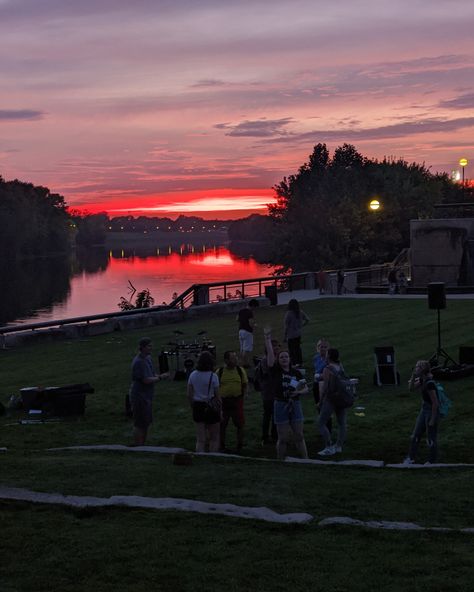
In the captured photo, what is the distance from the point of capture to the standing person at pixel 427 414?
545 inches

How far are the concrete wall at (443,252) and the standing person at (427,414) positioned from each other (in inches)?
1515

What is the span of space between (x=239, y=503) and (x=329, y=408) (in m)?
4.45

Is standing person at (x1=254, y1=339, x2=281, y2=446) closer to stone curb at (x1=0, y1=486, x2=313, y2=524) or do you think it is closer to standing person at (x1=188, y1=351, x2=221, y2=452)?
standing person at (x1=188, y1=351, x2=221, y2=452)

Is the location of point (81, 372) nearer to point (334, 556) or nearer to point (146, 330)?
point (146, 330)

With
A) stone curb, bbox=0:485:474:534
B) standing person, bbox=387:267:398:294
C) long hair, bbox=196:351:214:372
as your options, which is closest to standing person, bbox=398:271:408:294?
standing person, bbox=387:267:398:294

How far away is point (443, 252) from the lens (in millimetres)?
52031

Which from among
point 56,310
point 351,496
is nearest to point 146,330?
point 351,496

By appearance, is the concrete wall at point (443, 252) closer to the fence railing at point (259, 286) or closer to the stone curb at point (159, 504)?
the fence railing at point (259, 286)

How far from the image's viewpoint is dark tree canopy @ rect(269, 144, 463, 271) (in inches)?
3054

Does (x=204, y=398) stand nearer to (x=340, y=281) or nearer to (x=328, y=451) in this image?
(x=328, y=451)

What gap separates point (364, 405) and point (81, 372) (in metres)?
9.30

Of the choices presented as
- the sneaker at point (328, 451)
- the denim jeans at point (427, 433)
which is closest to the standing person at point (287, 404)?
the sneaker at point (328, 451)

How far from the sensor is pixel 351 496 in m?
11.3

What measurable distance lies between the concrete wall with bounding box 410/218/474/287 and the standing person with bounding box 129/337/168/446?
3868 cm
